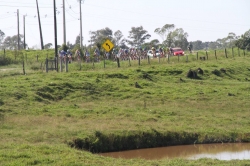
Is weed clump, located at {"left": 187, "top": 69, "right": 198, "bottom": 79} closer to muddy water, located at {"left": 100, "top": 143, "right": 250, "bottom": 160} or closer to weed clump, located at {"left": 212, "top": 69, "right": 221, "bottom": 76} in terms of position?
weed clump, located at {"left": 212, "top": 69, "right": 221, "bottom": 76}

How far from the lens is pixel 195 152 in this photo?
68.1 feet

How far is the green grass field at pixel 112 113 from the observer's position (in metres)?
16.4

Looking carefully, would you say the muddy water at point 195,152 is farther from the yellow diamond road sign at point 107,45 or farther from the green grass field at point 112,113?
the yellow diamond road sign at point 107,45

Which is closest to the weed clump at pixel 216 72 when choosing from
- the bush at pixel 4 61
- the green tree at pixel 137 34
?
the bush at pixel 4 61

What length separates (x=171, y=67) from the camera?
141 feet

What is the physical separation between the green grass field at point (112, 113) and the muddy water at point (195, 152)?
586 mm

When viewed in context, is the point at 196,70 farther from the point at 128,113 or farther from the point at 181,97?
the point at 128,113

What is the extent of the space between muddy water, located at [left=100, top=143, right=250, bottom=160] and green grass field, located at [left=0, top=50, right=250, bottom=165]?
59 cm

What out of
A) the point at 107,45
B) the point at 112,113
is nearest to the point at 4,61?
the point at 107,45

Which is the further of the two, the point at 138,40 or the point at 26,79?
the point at 138,40

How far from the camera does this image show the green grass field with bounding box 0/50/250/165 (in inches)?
647

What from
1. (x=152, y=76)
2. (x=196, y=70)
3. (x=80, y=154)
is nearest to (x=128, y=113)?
(x=80, y=154)

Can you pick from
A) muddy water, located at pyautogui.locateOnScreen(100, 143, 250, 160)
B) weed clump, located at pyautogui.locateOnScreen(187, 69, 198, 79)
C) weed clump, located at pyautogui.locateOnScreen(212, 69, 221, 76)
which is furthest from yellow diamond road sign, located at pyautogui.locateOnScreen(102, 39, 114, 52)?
muddy water, located at pyautogui.locateOnScreen(100, 143, 250, 160)

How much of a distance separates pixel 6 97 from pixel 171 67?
19559mm
